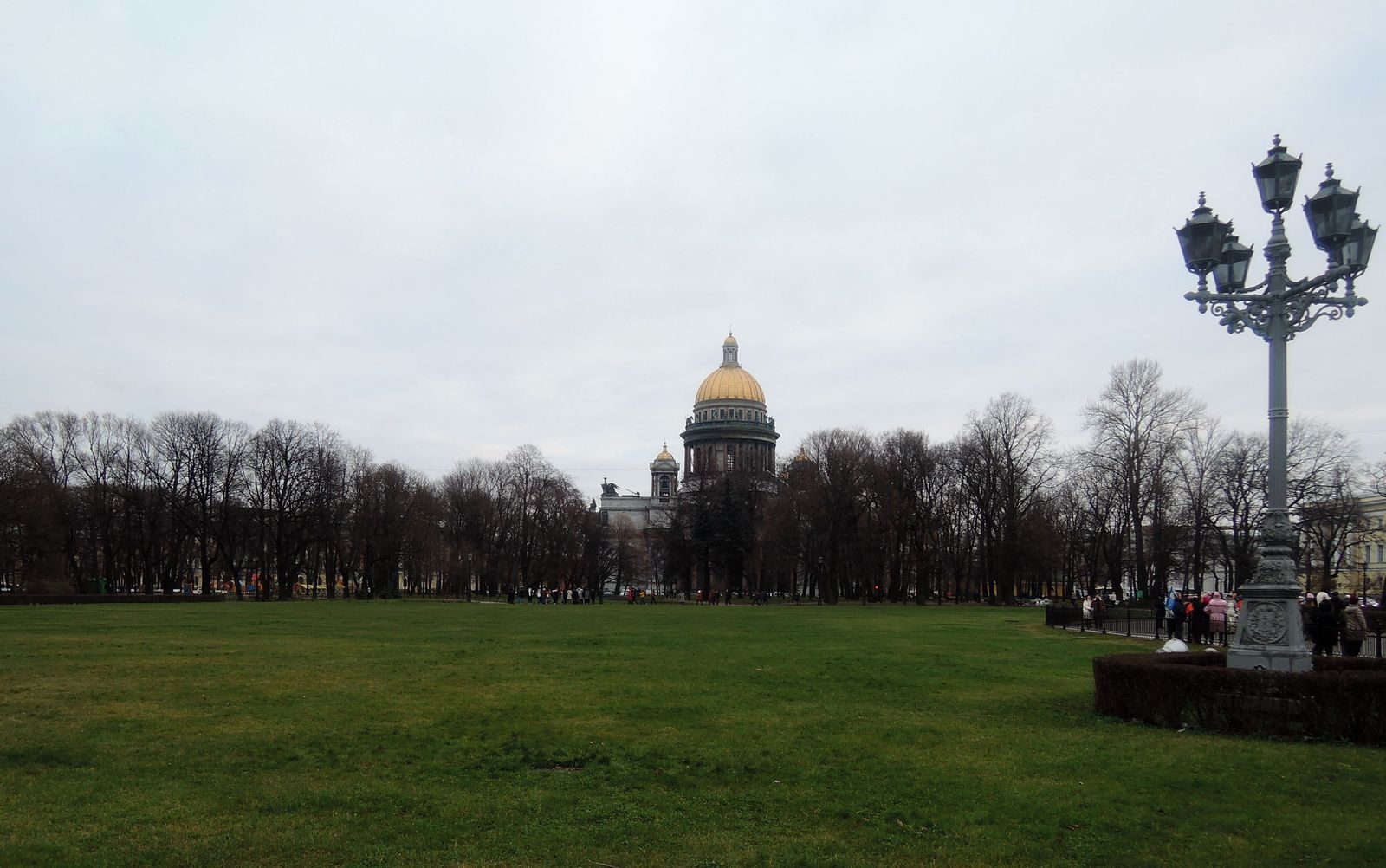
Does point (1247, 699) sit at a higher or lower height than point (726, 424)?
lower

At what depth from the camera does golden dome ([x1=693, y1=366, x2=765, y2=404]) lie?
13188 centimetres

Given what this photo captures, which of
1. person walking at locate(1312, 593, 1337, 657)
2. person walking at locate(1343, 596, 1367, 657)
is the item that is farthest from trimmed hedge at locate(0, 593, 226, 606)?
person walking at locate(1343, 596, 1367, 657)

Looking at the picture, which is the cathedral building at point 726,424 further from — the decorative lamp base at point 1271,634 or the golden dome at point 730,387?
the decorative lamp base at point 1271,634

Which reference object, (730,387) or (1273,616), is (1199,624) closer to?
(1273,616)

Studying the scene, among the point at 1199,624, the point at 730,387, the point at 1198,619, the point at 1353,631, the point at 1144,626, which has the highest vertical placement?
the point at 730,387

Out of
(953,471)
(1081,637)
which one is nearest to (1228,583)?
(953,471)

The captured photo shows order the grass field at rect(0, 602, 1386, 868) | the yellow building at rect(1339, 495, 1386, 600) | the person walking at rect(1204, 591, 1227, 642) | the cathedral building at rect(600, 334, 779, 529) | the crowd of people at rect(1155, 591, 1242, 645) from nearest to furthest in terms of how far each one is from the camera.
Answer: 1. the grass field at rect(0, 602, 1386, 868)
2. the crowd of people at rect(1155, 591, 1242, 645)
3. the person walking at rect(1204, 591, 1227, 642)
4. the yellow building at rect(1339, 495, 1386, 600)
5. the cathedral building at rect(600, 334, 779, 529)

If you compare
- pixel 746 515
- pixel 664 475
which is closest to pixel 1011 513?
pixel 746 515

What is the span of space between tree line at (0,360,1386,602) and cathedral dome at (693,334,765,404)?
47281 millimetres

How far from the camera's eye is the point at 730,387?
132000mm

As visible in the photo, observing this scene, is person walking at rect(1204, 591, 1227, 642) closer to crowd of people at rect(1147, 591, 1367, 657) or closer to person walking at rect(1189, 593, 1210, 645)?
crowd of people at rect(1147, 591, 1367, 657)

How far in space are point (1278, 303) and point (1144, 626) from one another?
95.0 feet

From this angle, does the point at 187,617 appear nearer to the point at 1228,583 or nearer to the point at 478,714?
the point at 478,714

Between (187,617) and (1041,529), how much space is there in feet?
167
